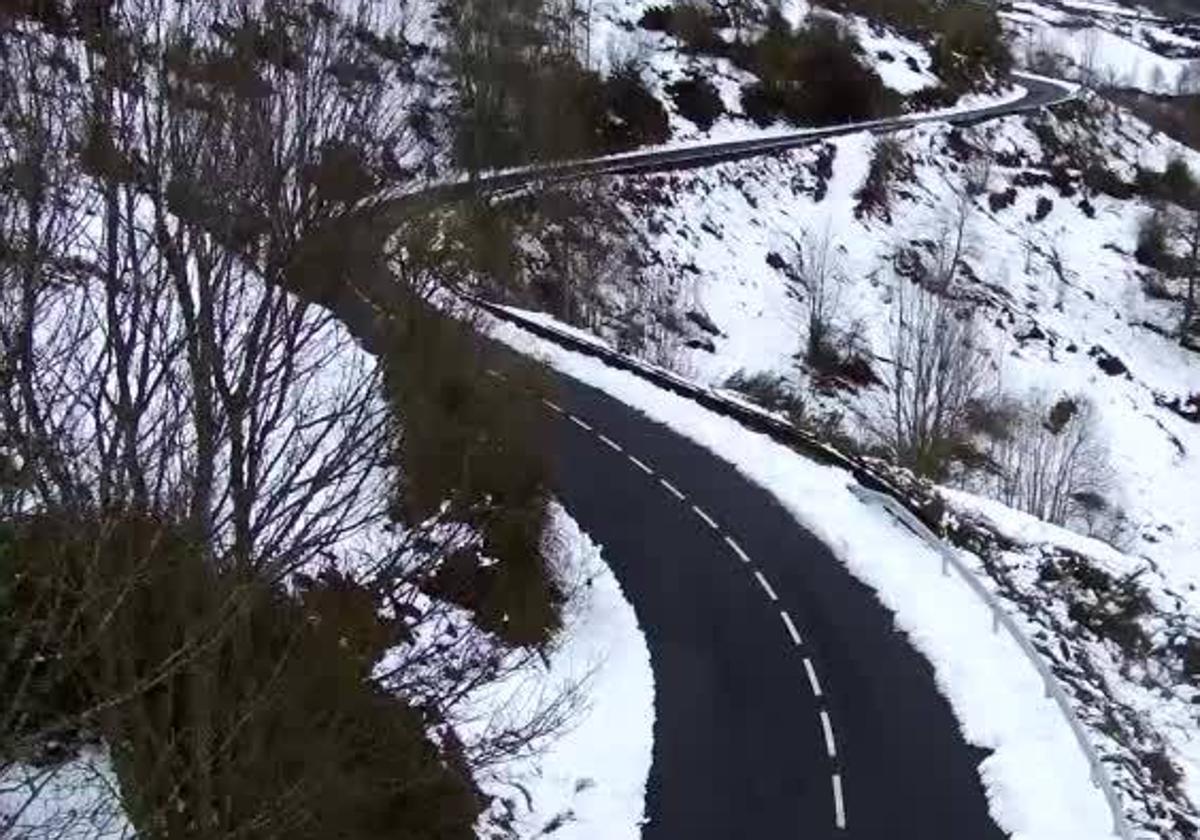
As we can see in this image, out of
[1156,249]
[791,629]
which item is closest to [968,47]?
[1156,249]

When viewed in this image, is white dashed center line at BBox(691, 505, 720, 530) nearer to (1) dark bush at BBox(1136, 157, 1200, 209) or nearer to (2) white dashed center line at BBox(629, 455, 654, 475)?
(2) white dashed center line at BBox(629, 455, 654, 475)

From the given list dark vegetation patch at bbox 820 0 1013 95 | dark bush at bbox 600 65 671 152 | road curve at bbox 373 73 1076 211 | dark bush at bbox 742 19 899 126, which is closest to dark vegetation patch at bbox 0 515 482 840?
road curve at bbox 373 73 1076 211

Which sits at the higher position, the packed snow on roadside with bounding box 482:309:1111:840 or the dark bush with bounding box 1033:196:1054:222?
the dark bush with bounding box 1033:196:1054:222

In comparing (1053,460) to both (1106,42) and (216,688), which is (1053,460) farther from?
(1106,42)

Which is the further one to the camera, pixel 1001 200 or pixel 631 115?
pixel 1001 200

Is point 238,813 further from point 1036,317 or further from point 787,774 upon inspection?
point 1036,317
